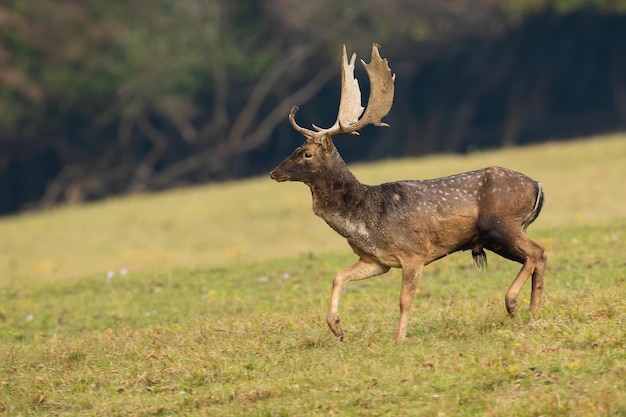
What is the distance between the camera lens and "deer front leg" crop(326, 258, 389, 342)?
11.0m

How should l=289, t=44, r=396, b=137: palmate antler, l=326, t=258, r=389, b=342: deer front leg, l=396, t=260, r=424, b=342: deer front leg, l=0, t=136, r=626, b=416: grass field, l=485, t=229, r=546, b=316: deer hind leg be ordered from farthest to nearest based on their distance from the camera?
l=289, t=44, r=396, b=137: palmate antler → l=485, t=229, r=546, b=316: deer hind leg → l=326, t=258, r=389, b=342: deer front leg → l=396, t=260, r=424, b=342: deer front leg → l=0, t=136, r=626, b=416: grass field

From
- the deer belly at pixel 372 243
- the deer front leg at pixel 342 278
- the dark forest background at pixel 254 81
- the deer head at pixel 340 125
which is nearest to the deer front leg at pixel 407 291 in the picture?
the deer belly at pixel 372 243

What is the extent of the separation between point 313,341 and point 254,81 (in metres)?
36.1

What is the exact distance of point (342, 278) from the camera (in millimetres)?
11242

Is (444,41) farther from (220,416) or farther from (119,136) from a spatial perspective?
(220,416)

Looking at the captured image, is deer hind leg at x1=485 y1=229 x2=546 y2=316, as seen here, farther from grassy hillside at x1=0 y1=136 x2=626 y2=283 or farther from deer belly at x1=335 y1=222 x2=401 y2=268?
grassy hillside at x1=0 y1=136 x2=626 y2=283

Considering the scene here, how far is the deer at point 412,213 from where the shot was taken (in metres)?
11.2

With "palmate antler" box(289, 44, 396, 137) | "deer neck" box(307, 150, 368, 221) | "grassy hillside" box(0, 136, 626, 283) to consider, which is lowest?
"grassy hillside" box(0, 136, 626, 283)

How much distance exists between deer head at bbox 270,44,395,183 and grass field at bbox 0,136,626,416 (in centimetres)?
148

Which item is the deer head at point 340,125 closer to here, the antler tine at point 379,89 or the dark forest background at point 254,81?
the antler tine at point 379,89

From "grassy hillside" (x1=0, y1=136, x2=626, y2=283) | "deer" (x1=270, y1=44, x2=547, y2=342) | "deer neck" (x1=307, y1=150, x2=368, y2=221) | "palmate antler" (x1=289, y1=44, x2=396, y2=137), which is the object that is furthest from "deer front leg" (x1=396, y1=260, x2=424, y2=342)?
"grassy hillside" (x1=0, y1=136, x2=626, y2=283)

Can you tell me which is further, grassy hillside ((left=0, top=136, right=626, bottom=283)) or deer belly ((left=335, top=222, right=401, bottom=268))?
grassy hillside ((left=0, top=136, right=626, bottom=283))

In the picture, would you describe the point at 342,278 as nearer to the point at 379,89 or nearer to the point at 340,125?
the point at 340,125

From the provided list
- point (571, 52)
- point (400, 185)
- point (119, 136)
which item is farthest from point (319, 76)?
point (400, 185)
